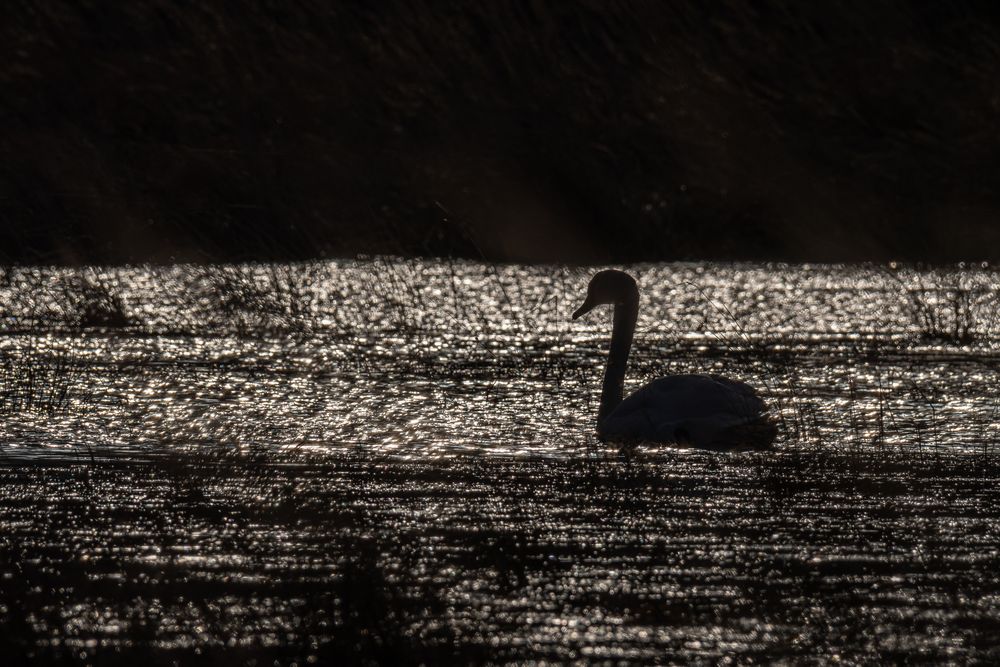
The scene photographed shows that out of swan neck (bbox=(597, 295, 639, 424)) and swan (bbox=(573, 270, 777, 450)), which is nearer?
swan (bbox=(573, 270, 777, 450))

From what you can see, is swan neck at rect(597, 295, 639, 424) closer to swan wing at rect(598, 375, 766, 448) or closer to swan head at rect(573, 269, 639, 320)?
swan head at rect(573, 269, 639, 320)

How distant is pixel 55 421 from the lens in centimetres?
774

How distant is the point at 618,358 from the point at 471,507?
2792 mm

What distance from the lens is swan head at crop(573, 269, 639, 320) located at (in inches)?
358

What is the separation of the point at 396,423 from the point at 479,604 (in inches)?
130

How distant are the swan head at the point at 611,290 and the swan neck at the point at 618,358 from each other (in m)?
0.05

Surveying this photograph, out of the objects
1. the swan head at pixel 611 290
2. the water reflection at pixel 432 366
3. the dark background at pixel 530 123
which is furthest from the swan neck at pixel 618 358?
the dark background at pixel 530 123

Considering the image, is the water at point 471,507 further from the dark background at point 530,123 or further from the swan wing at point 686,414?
the dark background at point 530,123

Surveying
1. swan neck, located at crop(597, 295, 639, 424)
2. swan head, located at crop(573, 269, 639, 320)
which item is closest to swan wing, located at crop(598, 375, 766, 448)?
swan neck, located at crop(597, 295, 639, 424)

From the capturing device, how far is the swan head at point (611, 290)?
29.8ft

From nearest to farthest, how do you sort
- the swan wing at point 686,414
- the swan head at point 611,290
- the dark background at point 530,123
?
1. the swan wing at point 686,414
2. the swan head at point 611,290
3. the dark background at point 530,123

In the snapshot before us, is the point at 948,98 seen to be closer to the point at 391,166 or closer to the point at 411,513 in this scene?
the point at 391,166

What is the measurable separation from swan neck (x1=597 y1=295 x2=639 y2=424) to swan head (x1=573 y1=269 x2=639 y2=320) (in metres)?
0.05

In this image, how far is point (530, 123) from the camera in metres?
20.7
